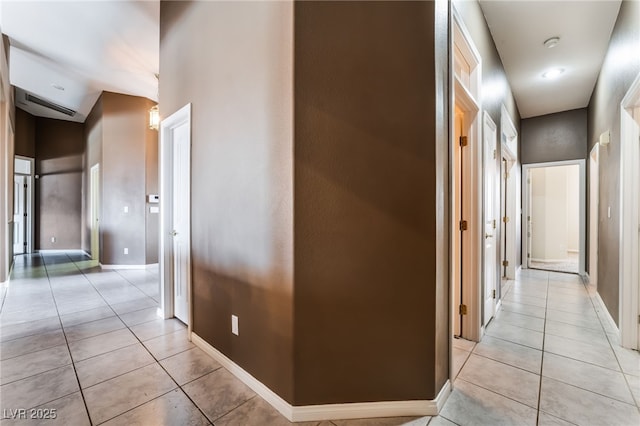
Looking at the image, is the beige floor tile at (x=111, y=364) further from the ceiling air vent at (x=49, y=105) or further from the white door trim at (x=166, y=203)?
the ceiling air vent at (x=49, y=105)

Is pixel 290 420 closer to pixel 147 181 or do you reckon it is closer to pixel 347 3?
pixel 347 3

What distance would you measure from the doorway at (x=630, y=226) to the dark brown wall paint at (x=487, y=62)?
1005 millimetres

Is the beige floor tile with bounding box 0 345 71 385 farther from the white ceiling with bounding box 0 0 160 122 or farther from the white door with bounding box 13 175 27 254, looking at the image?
the white door with bounding box 13 175 27 254

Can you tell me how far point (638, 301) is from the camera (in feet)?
7.64

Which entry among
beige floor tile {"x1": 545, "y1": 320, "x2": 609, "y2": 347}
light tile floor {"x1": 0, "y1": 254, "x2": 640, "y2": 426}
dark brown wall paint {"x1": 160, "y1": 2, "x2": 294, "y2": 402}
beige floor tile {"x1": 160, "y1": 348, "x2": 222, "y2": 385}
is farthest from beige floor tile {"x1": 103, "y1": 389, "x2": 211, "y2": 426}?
beige floor tile {"x1": 545, "y1": 320, "x2": 609, "y2": 347}

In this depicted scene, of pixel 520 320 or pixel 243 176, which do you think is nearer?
pixel 243 176

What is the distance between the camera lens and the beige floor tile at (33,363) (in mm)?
1912

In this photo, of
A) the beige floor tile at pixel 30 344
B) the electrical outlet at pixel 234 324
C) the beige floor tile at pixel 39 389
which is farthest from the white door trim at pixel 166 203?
the electrical outlet at pixel 234 324

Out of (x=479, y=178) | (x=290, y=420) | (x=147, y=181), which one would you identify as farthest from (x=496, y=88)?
(x=147, y=181)

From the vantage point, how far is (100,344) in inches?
93.4

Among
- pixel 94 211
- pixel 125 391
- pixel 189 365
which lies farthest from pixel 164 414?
pixel 94 211

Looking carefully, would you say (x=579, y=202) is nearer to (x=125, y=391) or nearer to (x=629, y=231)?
(x=629, y=231)

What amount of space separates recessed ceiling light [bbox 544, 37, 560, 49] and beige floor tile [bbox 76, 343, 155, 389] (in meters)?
4.95

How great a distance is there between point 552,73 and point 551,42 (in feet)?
3.08
